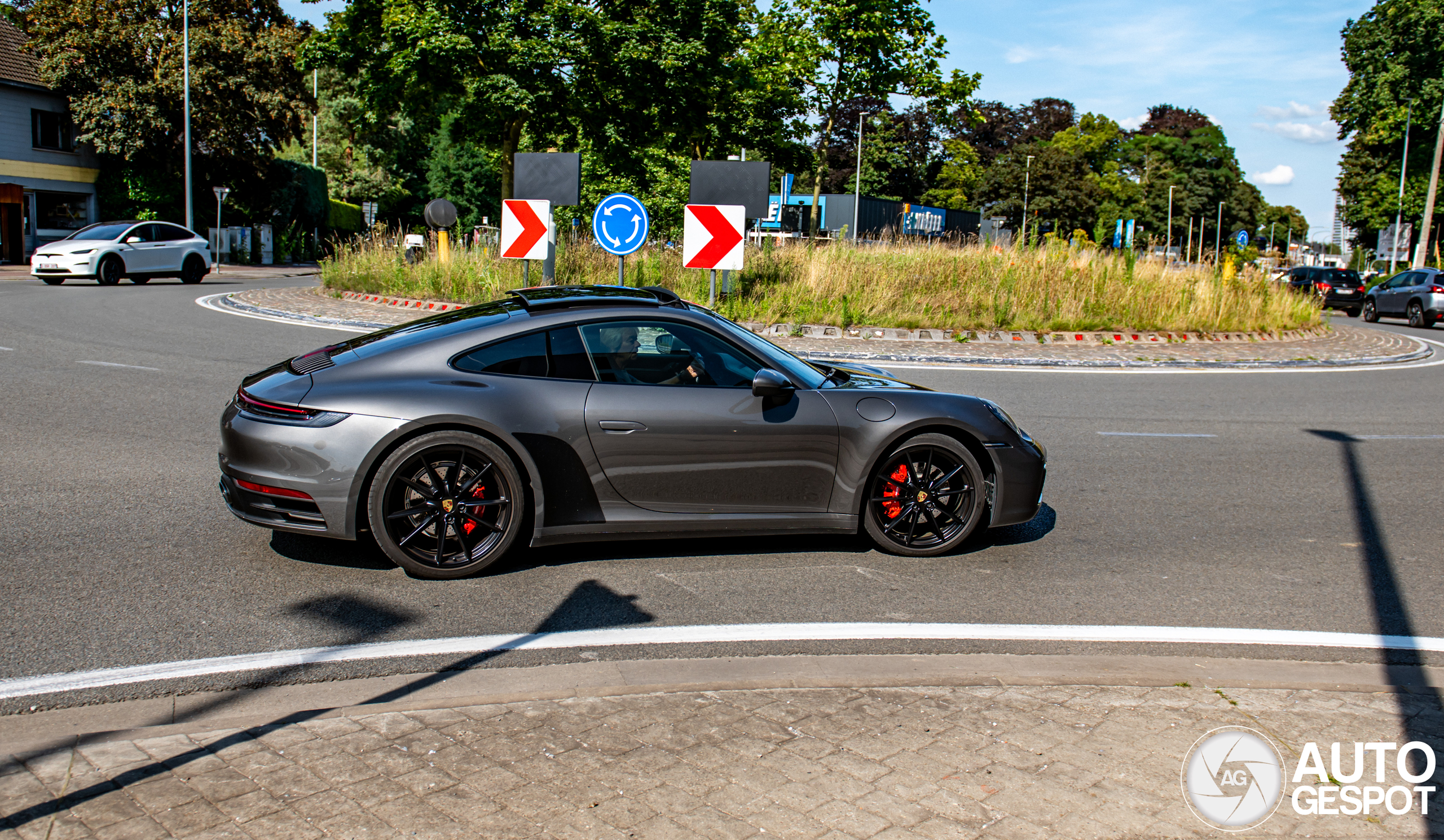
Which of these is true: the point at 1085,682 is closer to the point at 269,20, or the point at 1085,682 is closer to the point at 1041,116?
the point at 269,20

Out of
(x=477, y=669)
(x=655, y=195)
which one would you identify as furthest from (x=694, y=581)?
(x=655, y=195)

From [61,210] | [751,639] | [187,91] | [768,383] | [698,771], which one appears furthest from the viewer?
[61,210]

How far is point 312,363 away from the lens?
5.28 m

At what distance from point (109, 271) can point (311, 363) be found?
2529 centimetres

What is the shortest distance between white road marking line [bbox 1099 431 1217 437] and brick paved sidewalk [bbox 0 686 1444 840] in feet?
19.0

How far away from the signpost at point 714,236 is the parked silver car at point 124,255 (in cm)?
1833

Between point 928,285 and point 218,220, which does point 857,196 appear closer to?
point 218,220

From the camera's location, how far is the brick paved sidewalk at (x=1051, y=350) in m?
15.4

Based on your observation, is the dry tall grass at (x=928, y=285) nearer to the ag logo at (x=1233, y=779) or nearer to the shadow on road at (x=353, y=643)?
the shadow on road at (x=353, y=643)

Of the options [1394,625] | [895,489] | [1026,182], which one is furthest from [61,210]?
[1026,182]

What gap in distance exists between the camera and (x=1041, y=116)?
329 ft

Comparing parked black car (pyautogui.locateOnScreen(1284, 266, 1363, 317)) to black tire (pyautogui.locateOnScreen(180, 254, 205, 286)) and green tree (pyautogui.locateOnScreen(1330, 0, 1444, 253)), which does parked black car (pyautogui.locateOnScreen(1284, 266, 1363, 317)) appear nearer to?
green tree (pyautogui.locateOnScreen(1330, 0, 1444, 253))

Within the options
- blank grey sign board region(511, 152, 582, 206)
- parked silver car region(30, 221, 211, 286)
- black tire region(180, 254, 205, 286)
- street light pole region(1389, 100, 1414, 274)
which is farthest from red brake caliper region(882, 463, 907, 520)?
street light pole region(1389, 100, 1414, 274)

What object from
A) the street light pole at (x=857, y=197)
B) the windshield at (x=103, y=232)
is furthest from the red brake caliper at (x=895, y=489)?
the street light pole at (x=857, y=197)
